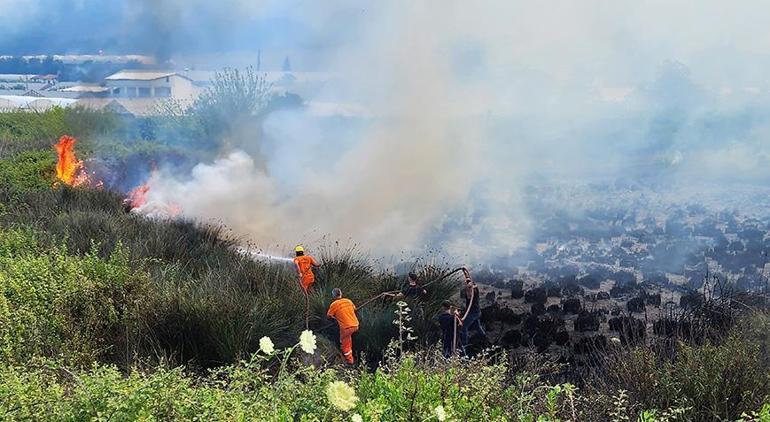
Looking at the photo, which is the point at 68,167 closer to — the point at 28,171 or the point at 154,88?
the point at 28,171

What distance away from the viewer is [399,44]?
60.2ft

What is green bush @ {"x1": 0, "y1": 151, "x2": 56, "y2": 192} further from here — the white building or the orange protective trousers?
the orange protective trousers

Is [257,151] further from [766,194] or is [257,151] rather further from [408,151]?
[766,194]

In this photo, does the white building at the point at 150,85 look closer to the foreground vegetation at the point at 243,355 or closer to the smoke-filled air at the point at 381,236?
the smoke-filled air at the point at 381,236

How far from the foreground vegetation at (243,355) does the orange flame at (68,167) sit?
4126 millimetres

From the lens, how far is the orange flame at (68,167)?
55.4 ft

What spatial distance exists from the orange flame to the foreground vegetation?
4126 millimetres

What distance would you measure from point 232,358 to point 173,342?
0.64 m

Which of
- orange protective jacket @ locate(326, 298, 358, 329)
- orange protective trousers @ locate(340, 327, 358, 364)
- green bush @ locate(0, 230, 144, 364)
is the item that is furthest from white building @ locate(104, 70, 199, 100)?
orange protective trousers @ locate(340, 327, 358, 364)

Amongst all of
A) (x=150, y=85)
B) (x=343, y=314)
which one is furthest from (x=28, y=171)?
(x=343, y=314)

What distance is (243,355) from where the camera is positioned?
673 cm

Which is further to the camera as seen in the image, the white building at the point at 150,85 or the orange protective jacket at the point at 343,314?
the white building at the point at 150,85

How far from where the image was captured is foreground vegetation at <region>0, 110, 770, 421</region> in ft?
12.1

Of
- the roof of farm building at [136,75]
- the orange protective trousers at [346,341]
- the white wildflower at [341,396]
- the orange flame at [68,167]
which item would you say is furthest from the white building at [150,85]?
the white wildflower at [341,396]
